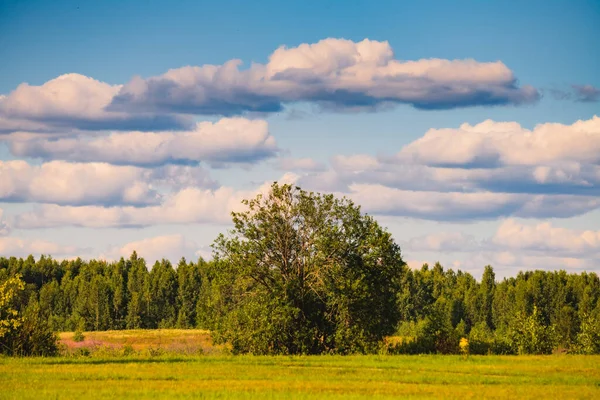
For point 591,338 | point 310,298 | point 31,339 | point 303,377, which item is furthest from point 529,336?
point 31,339

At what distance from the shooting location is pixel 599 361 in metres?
43.6

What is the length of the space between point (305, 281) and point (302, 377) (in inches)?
704

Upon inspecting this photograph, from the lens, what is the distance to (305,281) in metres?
54.2

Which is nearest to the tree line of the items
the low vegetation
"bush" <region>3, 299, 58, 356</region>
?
"bush" <region>3, 299, 58, 356</region>

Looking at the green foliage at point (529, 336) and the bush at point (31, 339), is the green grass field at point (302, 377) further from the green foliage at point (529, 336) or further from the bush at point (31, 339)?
the green foliage at point (529, 336)

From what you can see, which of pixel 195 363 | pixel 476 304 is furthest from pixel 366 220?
pixel 476 304

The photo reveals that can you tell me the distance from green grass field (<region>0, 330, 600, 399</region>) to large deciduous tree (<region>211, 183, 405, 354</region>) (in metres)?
5.52

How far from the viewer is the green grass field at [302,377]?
31.2m

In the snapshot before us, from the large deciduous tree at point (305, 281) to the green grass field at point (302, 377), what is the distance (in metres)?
5.52

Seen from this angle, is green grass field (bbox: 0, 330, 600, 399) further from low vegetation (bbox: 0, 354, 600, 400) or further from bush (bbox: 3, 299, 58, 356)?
bush (bbox: 3, 299, 58, 356)


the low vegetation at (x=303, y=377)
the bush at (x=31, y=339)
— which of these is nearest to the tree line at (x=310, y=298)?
the bush at (x=31, y=339)

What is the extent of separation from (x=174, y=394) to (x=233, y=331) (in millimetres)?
22977

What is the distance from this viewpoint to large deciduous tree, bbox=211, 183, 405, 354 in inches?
2052

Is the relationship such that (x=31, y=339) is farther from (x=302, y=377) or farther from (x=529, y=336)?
(x=529, y=336)
